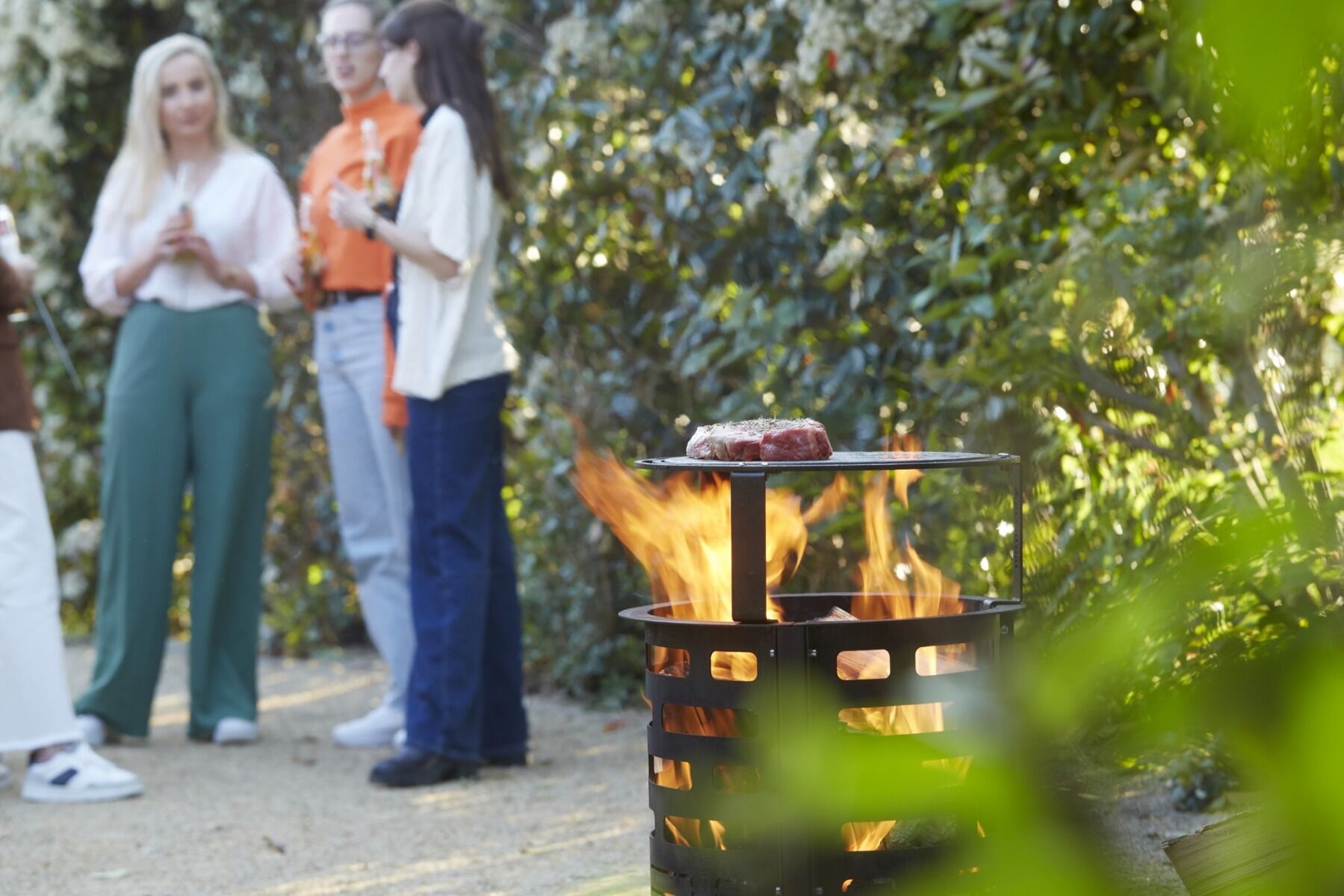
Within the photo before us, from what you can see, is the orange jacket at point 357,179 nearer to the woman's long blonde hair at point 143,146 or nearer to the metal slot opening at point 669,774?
the woman's long blonde hair at point 143,146

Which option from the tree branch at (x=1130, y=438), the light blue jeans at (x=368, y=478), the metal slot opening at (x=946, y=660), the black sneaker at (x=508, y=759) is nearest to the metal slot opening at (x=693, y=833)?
the metal slot opening at (x=946, y=660)

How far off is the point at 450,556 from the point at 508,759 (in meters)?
0.69

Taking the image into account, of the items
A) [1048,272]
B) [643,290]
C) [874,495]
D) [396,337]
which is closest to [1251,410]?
[1048,272]

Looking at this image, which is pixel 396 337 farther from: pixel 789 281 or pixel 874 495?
pixel 874 495

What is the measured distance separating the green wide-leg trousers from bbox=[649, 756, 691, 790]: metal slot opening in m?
2.99

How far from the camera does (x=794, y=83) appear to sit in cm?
405

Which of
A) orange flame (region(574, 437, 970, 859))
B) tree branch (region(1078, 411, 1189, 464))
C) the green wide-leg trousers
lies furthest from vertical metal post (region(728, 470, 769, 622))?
the green wide-leg trousers

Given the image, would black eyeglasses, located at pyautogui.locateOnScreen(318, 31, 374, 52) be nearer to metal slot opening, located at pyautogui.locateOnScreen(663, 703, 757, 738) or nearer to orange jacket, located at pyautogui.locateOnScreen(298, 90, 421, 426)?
orange jacket, located at pyautogui.locateOnScreen(298, 90, 421, 426)

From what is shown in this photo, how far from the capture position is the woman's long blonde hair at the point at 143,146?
4840mm

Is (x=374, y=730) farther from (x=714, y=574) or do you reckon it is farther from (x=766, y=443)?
(x=766, y=443)

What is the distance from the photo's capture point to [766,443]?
215 cm

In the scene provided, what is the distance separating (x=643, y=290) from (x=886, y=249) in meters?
1.36

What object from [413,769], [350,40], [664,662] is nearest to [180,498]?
[413,769]

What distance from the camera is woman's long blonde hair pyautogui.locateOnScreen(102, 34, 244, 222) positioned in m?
4.84
